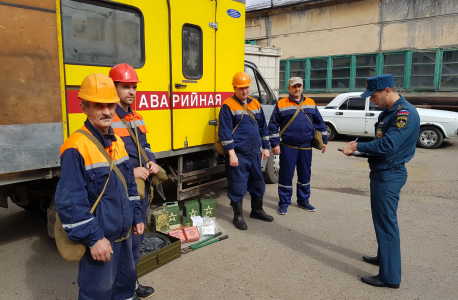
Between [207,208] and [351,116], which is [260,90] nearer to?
[207,208]

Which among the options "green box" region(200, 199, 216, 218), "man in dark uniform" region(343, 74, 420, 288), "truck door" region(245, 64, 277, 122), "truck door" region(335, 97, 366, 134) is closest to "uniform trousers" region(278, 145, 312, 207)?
"green box" region(200, 199, 216, 218)

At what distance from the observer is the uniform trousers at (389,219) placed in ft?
10.1

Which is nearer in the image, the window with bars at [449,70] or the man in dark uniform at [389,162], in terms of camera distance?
the man in dark uniform at [389,162]

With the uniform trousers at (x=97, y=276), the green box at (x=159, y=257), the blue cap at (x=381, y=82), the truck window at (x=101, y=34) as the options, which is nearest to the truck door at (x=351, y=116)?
the blue cap at (x=381, y=82)

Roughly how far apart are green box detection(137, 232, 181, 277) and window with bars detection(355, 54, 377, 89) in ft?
45.5

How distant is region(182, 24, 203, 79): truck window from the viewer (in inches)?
175

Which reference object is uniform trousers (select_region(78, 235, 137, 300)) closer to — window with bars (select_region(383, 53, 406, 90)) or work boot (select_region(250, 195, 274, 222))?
work boot (select_region(250, 195, 274, 222))

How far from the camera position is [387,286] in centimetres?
320

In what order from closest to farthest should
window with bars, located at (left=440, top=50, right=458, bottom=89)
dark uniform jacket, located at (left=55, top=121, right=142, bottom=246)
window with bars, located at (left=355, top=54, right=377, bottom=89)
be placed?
dark uniform jacket, located at (left=55, top=121, right=142, bottom=246), window with bars, located at (left=440, top=50, right=458, bottom=89), window with bars, located at (left=355, top=54, right=377, bottom=89)

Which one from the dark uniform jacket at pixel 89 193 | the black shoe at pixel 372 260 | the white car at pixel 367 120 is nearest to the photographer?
the dark uniform jacket at pixel 89 193

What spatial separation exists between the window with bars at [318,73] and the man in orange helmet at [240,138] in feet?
42.8

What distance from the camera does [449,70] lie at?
1380 cm

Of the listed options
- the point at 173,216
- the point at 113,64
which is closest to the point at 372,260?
the point at 173,216

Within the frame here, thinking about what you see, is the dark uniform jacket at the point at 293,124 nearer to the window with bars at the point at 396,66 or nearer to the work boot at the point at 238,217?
the work boot at the point at 238,217
